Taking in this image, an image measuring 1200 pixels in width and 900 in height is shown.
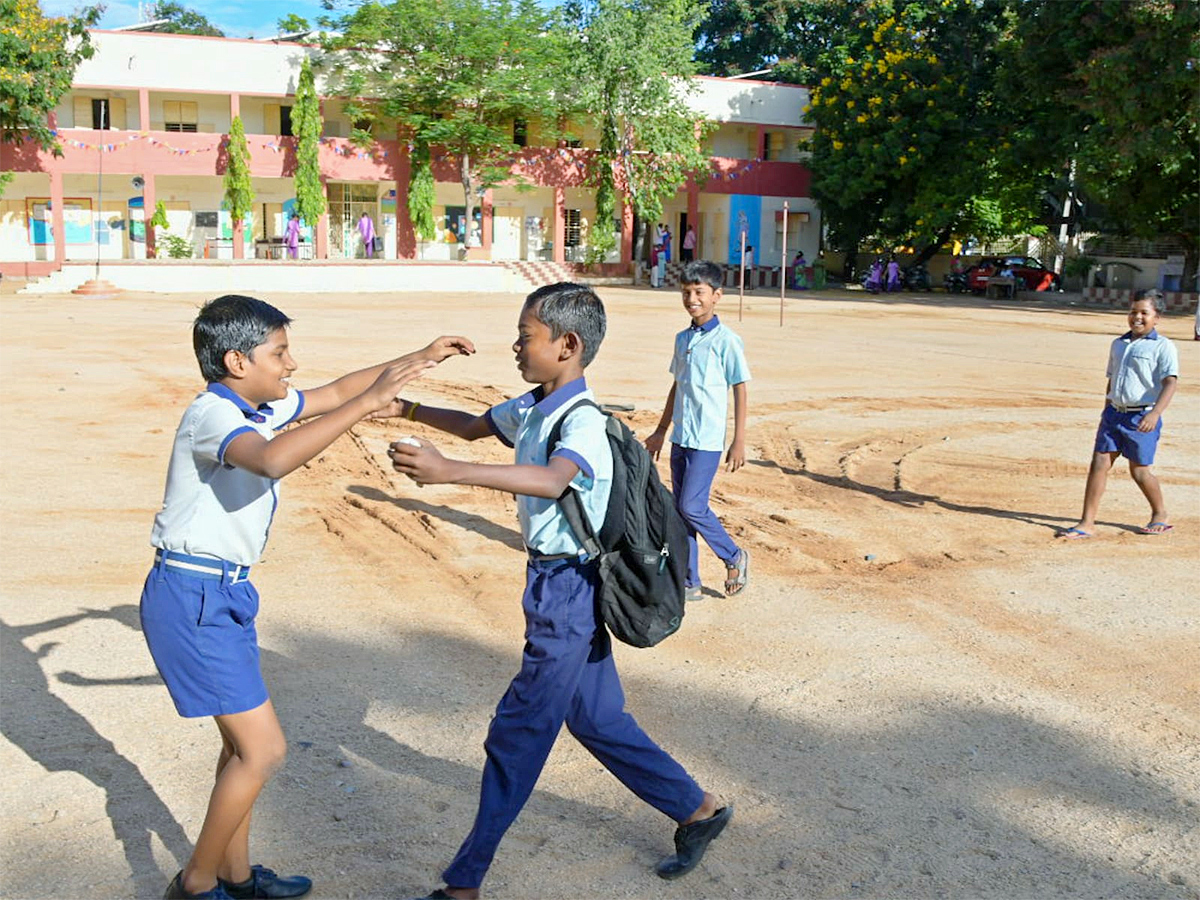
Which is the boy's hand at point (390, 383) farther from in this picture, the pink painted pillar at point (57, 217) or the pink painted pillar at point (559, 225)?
the pink painted pillar at point (559, 225)

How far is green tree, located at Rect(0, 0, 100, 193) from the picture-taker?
3366cm

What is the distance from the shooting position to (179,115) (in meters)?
42.2

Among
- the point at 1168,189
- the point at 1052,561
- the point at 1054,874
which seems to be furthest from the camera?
the point at 1168,189

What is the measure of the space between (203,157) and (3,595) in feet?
123

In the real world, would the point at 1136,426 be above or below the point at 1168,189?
below

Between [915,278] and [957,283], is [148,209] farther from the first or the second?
[957,283]

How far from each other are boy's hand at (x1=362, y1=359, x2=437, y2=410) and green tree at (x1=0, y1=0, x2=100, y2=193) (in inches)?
1390

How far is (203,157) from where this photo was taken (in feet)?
134

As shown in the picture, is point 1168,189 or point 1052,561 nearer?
point 1052,561

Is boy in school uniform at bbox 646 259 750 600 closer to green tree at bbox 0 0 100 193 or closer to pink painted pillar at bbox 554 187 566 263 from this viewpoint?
green tree at bbox 0 0 100 193

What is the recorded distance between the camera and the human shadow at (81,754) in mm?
3753

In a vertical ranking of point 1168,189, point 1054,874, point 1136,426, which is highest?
point 1168,189

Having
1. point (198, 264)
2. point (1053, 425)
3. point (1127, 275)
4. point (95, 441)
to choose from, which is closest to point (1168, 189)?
point (1127, 275)

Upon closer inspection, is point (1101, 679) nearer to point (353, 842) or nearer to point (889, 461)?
point (353, 842)
